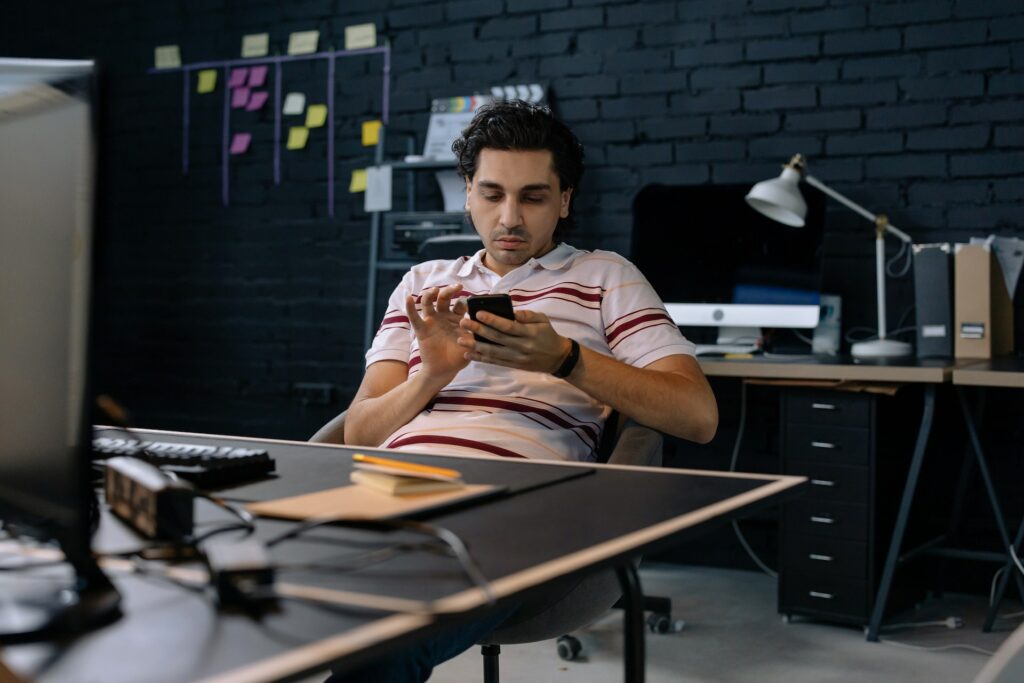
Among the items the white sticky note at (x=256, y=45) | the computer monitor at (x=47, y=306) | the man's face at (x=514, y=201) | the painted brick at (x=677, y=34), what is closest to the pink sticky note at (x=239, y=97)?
the white sticky note at (x=256, y=45)

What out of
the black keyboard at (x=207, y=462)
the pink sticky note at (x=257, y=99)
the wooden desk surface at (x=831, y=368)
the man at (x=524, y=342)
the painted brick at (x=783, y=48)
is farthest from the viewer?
the pink sticky note at (x=257, y=99)

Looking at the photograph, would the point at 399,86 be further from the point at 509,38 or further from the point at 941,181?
the point at 941,181

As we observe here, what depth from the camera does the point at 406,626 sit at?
0.72m

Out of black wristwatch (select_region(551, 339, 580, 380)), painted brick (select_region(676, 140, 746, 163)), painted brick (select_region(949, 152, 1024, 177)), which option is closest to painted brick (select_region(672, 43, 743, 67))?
painted brick (select_region(676, 140, 746, 163))

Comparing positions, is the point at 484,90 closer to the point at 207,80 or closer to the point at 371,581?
the point at 207,80

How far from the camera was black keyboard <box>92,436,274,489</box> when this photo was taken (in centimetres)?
120

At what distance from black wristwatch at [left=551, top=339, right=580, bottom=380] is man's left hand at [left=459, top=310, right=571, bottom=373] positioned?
0.02m

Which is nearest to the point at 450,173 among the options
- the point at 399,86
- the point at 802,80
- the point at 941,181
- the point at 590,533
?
the point at 399,86

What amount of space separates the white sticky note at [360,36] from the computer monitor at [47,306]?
3.85m

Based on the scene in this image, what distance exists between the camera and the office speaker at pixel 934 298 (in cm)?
322

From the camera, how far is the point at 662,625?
Answer: 3033mm

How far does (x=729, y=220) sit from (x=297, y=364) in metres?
2.00

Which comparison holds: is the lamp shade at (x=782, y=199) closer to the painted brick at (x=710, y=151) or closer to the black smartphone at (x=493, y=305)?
the painted brick at (x=710, y=151)

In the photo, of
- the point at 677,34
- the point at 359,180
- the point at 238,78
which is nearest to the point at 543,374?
the point at 677,34
